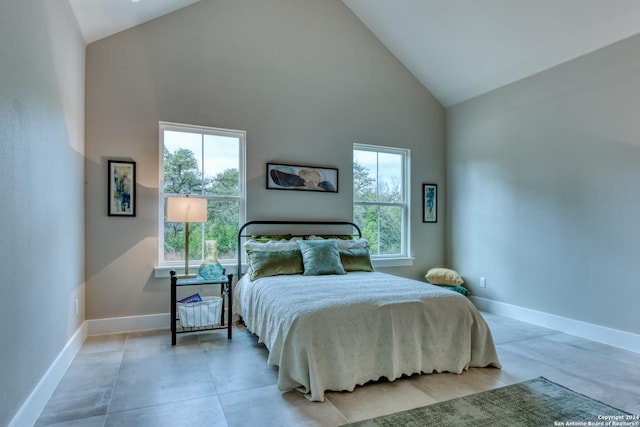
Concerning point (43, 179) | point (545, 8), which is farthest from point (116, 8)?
point (545, 8)

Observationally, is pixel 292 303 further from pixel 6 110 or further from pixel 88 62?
pixel 88 62

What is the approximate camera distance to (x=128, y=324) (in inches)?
149

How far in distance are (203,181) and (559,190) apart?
3972 millimetres

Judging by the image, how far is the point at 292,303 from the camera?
2.68m

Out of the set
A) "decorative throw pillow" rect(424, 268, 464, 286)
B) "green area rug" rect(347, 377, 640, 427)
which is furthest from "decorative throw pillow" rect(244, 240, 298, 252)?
"decorative throw pillow" rect(424, 268, 464, 286)

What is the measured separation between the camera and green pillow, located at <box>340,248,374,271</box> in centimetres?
406

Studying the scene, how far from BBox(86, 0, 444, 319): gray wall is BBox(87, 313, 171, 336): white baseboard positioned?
0.07 metres

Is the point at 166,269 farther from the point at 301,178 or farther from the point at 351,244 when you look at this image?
the point at 351,244

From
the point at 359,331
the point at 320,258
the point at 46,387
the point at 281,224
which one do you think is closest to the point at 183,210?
the point at 281,224

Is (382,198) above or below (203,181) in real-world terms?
below

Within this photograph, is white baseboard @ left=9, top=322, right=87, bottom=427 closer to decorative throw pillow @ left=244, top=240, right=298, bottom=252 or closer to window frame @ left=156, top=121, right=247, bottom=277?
window frame @ left=156, top=121, right=247, bottom=277

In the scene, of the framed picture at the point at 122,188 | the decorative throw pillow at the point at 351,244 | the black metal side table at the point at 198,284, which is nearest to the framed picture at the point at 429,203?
the decorative throw pillow at the point at 351,244

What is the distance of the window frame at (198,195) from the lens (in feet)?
12.9

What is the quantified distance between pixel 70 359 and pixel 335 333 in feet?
7.28
